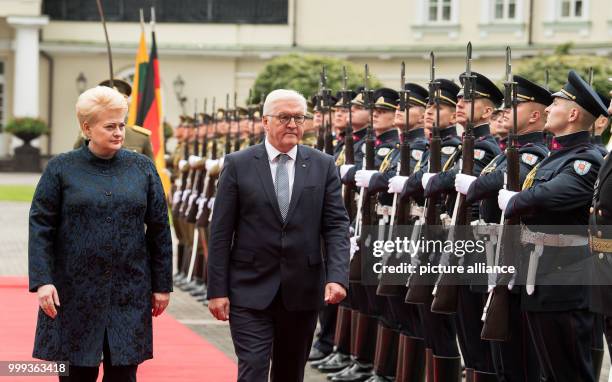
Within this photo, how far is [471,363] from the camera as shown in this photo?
743 centimetres

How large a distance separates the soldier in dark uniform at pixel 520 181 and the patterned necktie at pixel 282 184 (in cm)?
108

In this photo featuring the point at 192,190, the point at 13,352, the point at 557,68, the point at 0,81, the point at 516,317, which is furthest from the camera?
the point at 0,81

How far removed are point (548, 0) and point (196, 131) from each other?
2506 centimetres

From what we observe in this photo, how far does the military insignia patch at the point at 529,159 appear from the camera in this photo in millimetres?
7066

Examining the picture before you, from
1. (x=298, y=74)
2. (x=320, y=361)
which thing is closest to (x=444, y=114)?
(x=320, y=361)

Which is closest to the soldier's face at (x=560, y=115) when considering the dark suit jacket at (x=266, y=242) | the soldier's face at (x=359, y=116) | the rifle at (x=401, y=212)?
the dark suit jacket at (x=266, y=242)

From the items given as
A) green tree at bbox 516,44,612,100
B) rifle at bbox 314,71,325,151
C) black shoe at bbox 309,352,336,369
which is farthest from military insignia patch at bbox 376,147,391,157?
green tree at bbox 516,44,612,100

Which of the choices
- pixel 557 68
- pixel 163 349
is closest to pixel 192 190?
pixel 163 349

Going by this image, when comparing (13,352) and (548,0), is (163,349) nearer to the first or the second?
(13,352)

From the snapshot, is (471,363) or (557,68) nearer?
(471,363)

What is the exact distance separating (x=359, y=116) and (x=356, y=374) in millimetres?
1775

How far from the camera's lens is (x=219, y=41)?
42.2 metres

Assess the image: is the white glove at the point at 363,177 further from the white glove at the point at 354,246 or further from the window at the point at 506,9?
the window at the point at 506,9

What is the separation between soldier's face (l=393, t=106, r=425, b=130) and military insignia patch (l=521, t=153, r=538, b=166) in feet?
5.37
